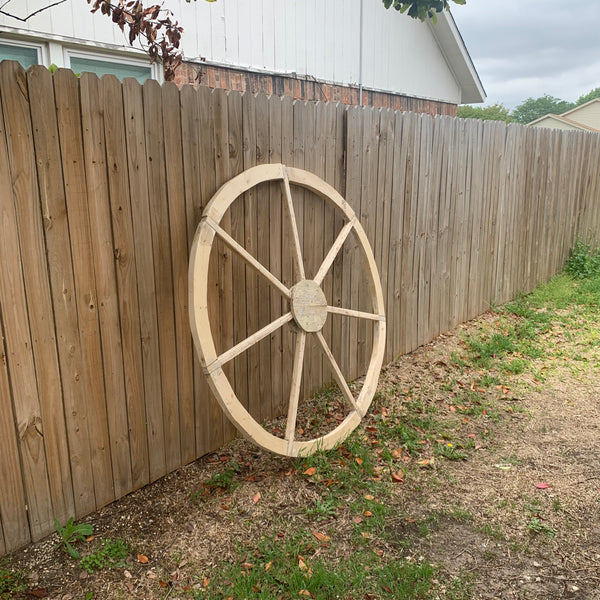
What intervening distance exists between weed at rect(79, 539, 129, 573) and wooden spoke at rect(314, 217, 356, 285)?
6.30ft

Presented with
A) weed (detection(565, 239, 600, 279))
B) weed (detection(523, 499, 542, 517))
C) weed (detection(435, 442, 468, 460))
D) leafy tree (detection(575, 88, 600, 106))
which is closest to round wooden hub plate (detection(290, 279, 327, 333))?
weed (detection(435, 442, 468, 460))

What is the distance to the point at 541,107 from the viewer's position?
9588 centimetres

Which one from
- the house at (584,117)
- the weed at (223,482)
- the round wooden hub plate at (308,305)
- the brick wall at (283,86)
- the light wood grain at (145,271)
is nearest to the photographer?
the light wood grain at (145,271)

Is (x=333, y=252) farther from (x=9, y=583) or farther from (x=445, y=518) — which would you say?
(x=9, y=583)

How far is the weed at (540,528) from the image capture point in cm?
268

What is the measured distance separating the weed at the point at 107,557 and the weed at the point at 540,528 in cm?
203

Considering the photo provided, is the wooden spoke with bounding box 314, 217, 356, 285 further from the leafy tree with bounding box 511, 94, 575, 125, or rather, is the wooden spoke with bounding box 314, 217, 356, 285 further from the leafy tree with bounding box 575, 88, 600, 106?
the leafy tree with bounding box 511, 94, 575, 125

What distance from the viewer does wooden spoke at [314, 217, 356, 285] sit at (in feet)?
Answer: 11.7

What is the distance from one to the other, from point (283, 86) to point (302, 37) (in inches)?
36.7

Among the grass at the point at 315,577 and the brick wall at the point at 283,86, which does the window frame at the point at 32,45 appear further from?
the grass at the point at 315,577

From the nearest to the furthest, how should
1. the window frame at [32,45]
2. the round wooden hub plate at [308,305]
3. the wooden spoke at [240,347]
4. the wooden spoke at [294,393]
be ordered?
the wooden spoke at [240,347] < the wooden spoke at [294,393] < the round wooden hub plate at [308,305] < the window frame at [32,45]

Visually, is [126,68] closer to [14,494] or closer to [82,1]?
[82,1]

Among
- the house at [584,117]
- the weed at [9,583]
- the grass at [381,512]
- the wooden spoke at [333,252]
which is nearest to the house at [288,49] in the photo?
the wooden spoke at [333,252]

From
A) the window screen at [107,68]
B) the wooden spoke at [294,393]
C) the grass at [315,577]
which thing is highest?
the window screen at [107,68]
